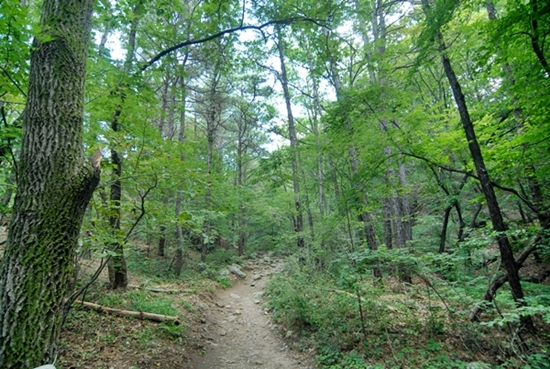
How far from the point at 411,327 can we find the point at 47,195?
545 centimetres

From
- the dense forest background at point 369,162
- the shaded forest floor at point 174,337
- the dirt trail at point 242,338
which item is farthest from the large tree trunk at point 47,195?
the dirt trail at point 242,338

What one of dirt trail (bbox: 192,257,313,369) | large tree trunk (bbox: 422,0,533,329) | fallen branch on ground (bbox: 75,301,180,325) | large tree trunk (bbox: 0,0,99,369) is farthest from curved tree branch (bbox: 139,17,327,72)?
dirt trail (bbox: 192,257,313,369)

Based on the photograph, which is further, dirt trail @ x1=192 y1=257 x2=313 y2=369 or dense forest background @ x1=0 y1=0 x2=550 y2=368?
dirt trail @ x1=192 y1=257 x2=313 y2=369

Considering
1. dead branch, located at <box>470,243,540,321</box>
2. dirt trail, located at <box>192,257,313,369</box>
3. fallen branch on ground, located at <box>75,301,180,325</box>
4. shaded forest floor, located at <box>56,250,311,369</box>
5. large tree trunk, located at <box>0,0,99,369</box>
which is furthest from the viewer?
fallen branch on ground, located at <box>75,301,180,325</box>

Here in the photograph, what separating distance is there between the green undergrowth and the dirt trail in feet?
1.45

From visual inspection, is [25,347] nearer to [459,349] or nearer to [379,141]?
[459,349]

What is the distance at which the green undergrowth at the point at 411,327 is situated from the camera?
3459 mm

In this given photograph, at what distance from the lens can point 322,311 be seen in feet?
17.3

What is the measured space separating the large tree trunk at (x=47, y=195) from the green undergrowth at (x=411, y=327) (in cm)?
379

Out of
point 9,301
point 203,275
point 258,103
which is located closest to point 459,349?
point 9,301

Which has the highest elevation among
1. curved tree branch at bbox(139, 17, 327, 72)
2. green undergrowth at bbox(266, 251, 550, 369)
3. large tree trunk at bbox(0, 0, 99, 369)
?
curved tree branch at bbox(139, 17, 327, 72)

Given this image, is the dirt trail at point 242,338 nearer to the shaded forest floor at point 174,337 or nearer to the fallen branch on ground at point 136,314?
the shaded forest floor at point 174,337

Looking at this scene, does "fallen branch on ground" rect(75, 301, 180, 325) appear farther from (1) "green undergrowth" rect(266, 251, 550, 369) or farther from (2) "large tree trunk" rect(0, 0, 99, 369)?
(2) "large tree trunk" rect(0, 0, 99, 369)

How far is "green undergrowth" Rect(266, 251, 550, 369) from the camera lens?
3.46 meters
